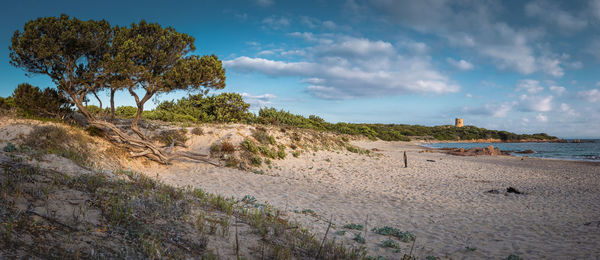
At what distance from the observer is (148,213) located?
498 cm

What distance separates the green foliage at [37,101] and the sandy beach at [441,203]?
6478mm

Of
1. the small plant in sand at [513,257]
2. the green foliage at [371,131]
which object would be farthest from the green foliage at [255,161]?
the green foliage at [371,131]

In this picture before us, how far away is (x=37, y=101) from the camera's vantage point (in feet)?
46.0

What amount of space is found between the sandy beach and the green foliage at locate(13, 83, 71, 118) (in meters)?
6.48

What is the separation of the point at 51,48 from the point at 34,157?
231 inches

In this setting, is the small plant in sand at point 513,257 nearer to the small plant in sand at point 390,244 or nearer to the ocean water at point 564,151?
the small plant in sand at point 390,244

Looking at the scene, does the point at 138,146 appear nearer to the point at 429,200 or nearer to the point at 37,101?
the point at 37,101

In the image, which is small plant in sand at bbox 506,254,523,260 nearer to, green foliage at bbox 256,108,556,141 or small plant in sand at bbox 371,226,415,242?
small plant in sand at bbox 371,226,415,242

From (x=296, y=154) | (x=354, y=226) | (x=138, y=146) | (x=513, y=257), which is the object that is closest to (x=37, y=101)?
(x=138, y=146)

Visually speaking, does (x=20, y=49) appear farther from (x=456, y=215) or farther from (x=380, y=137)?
(x=380, y=137)

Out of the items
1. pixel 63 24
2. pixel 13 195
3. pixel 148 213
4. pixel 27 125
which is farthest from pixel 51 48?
pixel 148 213

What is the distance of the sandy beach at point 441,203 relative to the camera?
6797 millimetres

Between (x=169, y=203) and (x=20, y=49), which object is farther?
(x=20, y=49)

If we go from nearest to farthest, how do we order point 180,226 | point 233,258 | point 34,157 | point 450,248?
point 233,258
point 180,226
point 450,248
point 34,157
